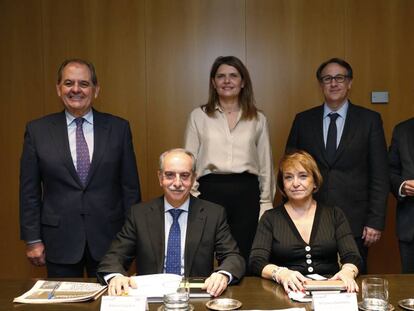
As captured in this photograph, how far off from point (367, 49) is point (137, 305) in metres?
3.51

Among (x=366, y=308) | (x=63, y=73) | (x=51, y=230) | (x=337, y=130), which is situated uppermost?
(x=63, y=73)

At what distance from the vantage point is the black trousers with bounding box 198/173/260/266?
3344 mm

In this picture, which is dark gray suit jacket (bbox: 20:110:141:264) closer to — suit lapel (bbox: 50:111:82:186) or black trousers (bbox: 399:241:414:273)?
suit lapel (bbox: 50:111:82:186)

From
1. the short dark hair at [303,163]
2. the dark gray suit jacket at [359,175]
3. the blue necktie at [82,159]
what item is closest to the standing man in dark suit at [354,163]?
the dark gray suit jacket at [359,175]

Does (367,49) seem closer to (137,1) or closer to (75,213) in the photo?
(137,1)

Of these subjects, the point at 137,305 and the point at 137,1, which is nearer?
the point at 137,305

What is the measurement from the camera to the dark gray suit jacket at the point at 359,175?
3309mm

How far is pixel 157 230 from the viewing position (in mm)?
2537

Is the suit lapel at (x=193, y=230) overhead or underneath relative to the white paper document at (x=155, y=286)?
overhead

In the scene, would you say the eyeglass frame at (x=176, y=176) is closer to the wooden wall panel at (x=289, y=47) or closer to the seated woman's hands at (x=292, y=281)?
the seated woman's hands at (x=292, y=281)

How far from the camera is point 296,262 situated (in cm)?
258

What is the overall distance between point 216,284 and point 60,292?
0.65 m

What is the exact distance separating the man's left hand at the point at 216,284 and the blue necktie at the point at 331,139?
1.47 m

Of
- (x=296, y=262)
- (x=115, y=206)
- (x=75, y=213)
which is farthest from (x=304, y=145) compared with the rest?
(x=75, y=213)
